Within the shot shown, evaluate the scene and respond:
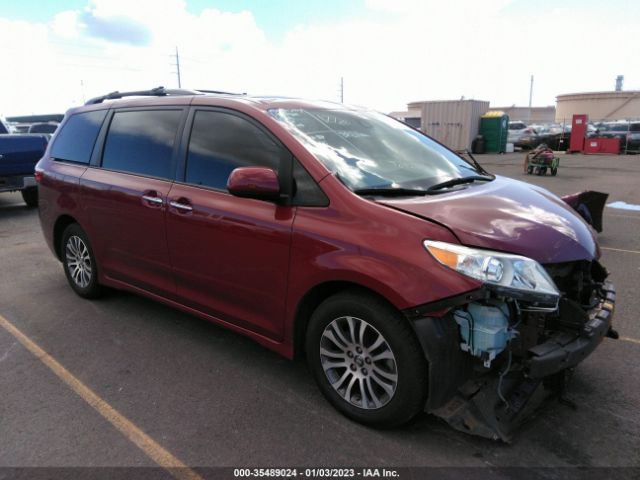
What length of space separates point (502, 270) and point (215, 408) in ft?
6.01

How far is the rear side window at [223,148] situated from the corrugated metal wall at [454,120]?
941 inches

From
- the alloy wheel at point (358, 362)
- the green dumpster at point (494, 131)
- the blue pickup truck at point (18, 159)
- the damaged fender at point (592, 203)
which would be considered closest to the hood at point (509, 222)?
the alloy wheel at point (358, 362)

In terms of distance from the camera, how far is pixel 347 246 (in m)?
2.70

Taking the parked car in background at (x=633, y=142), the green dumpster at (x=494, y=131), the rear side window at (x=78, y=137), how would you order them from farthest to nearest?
the parked car in background at (x=633, y=142), the green dumpster at (x=494, y=131), the rear side window at (x=78, y=137)

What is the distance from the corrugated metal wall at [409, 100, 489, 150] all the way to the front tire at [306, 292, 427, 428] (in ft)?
80.6

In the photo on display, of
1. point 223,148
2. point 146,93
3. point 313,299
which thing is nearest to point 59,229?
point 146,93

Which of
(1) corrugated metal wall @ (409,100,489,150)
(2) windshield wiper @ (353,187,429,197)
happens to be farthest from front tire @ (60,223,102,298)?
(1) corrugated metal wall @ (409,100,489,150)

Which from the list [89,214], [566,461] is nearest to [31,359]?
[89,214]

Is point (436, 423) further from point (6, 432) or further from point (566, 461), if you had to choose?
point (6, 432)

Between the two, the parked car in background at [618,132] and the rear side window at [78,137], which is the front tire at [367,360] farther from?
the parked car in background at [618,132]

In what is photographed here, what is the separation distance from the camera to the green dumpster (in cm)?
2689

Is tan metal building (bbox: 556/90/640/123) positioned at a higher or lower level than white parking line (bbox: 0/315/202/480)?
higher

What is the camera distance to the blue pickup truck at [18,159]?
9.34 meters

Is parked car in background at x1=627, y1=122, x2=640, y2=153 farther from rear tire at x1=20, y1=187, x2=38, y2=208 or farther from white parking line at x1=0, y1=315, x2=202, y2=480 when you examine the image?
white parking line at x1=0, y1=315, x2=202, y2=480
